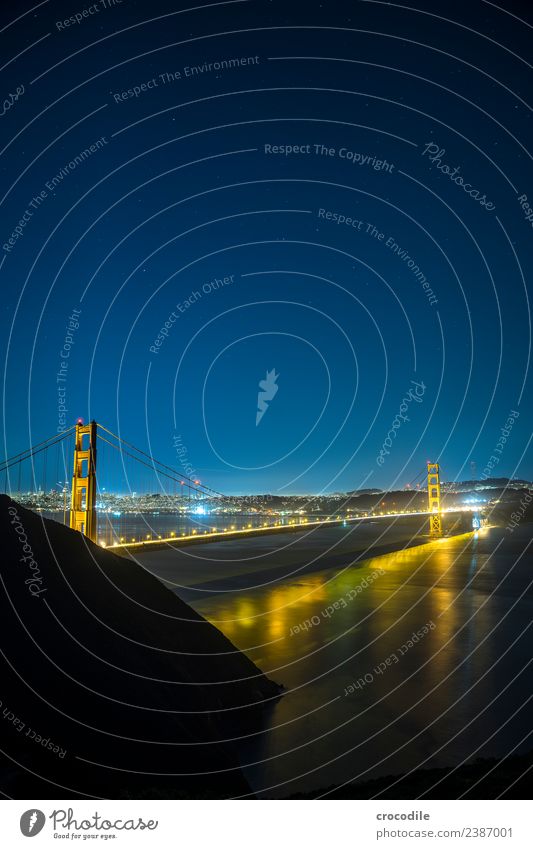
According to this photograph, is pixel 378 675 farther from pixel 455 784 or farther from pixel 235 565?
pixel 235 565

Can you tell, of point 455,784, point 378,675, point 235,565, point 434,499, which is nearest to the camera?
point 455,784

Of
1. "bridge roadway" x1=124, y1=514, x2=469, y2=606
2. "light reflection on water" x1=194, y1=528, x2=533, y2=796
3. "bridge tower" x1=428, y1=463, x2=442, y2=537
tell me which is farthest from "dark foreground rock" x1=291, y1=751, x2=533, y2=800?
"bridge tower" x1=428, y1=463, x2=442, y2=537

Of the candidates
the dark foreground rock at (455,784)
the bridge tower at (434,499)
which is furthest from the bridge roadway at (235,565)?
the dark foreground rock at (455,784)

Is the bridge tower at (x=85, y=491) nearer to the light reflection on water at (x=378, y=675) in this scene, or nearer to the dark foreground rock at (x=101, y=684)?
the light reflection on water at (x=378, y=675)

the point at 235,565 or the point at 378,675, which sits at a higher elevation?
the point at 235,565

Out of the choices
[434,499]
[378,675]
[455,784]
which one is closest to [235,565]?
[378,675]

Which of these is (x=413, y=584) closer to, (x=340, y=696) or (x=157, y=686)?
(x=340, y=696)

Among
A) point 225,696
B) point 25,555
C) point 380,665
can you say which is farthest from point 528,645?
point 25,555
